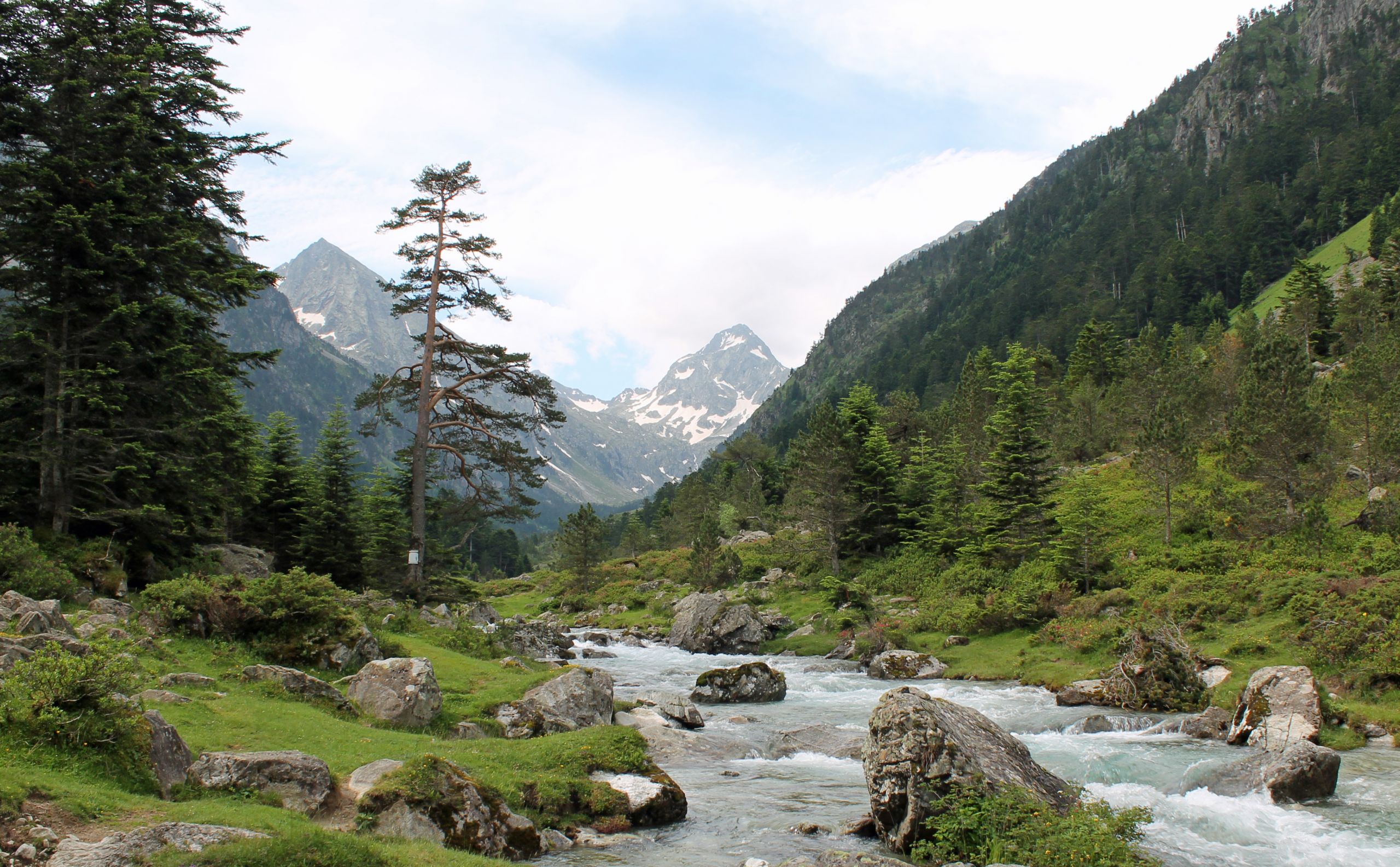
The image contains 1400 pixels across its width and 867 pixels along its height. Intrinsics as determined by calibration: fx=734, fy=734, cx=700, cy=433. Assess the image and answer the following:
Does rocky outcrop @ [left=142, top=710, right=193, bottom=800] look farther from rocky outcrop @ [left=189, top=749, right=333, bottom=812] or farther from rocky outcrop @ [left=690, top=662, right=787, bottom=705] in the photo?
rocky outcrop @ [left=690, top=662, right=787, bottom=705]

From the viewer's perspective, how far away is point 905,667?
108ft

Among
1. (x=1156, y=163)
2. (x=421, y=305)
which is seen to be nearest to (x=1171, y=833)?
(x=421, y=305)

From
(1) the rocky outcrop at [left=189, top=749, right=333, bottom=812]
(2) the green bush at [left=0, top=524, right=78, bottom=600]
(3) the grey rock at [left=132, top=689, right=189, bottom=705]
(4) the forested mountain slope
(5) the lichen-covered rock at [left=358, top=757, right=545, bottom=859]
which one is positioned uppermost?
(4) the forested mountain slope

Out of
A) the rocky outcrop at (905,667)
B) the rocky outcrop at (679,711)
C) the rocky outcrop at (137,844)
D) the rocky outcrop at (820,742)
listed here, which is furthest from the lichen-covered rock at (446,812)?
the rocky outcrop at (905,667)

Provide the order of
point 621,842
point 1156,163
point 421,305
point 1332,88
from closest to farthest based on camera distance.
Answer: point 621,842
point 421,305
point 1332,88
point 1156,163

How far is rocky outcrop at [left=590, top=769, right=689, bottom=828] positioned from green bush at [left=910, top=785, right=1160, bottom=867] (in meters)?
4.59

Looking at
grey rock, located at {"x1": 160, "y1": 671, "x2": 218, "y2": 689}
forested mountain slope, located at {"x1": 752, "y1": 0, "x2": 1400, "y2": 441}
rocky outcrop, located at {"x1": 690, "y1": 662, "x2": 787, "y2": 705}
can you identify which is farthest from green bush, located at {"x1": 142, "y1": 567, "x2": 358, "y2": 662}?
forested mountain slope, located at {"x1": 752, "y1": 0, "x2": 1400, "y2": 441}

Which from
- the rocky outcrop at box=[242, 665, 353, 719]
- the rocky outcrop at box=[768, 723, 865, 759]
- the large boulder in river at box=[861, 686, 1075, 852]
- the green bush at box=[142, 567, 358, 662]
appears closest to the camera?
the large boulder in river at box=[861, 686, 1075, 852]

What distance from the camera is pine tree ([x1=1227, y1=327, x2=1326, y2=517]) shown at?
3716cm

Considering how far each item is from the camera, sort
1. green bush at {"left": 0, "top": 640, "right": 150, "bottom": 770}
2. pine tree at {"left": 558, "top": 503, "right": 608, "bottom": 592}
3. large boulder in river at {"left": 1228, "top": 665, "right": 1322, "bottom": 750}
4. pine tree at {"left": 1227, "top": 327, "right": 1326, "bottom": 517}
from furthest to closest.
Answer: pine tree at {"left": 558, "top": 503, "right": 608, "bottom": 592} < pine tree at {"left": 1227, "top": 327, "right": 1326, "bottom": 517} < large boulder in river at {"left": 1228, "top": 665, "right": 1322, "bottom": 750} < green bush at {"left": 0, "top": 640, "right": 150, "bottom": 770}

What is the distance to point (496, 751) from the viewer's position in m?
14.6

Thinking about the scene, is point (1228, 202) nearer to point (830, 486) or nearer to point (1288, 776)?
point (830, 486)

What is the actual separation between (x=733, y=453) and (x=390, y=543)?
70.4m

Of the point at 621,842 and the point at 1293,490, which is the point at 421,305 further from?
the point at 1293,490
